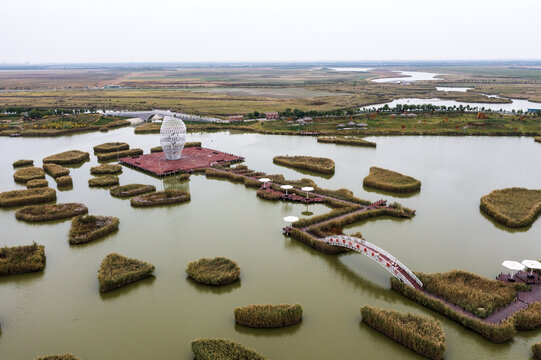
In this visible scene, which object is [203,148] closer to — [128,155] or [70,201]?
[128,155]

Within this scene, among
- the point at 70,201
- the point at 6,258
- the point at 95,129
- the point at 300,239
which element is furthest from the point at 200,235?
the point at 95,129

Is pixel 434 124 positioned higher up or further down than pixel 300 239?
higher up

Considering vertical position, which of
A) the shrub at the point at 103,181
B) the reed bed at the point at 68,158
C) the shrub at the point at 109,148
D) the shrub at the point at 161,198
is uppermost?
the shrub at the point at 109,148

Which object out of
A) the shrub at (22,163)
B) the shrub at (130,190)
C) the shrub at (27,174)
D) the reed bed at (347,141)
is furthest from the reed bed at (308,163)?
the shrub at (22,163)

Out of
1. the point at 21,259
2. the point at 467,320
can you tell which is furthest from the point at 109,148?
the point at 467,320

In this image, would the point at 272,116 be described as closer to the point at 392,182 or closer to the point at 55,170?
the point at 392,182

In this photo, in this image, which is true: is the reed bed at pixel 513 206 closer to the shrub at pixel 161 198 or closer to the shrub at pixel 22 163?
the shrub at pixel 161 198
